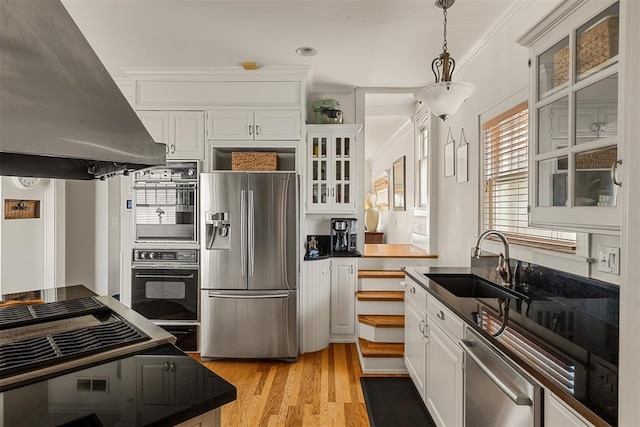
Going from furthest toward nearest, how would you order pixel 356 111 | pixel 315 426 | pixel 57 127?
A: 1. pixel 356 111
2. pixel 315 426
3. pixel 57 127

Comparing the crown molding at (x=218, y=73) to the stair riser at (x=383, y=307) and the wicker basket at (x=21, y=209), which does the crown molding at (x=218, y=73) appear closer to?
the wicker basket at (x=21, y=209)

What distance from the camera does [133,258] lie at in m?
3.34

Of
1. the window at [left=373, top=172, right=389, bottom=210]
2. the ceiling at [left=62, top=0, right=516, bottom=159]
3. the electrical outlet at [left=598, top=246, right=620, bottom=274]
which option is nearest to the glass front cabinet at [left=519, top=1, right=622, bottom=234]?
the electrical outlet at [left=598, top=246, right=620, bottom=274]

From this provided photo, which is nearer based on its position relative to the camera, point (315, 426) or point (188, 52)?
point (315, 426)

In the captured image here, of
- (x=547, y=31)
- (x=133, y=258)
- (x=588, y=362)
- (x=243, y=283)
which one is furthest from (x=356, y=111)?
(x=588, y=362)

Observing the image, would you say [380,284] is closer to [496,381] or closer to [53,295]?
[496,381]

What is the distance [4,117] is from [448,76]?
2.06 meters

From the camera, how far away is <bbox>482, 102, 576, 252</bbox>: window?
218 cm

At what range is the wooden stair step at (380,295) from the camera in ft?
10.8

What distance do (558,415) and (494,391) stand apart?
1.15ft

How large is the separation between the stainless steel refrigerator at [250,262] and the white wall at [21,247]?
228 centimetres

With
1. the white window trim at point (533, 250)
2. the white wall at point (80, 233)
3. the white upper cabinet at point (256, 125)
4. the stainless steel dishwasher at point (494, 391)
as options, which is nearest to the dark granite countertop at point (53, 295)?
the white upper cabinet at point (256, 125)

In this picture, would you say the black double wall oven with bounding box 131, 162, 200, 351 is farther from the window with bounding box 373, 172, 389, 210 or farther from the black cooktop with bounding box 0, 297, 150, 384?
the window with bounding box 373, 172, 389, 210

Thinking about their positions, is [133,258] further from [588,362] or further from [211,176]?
[588,362]
